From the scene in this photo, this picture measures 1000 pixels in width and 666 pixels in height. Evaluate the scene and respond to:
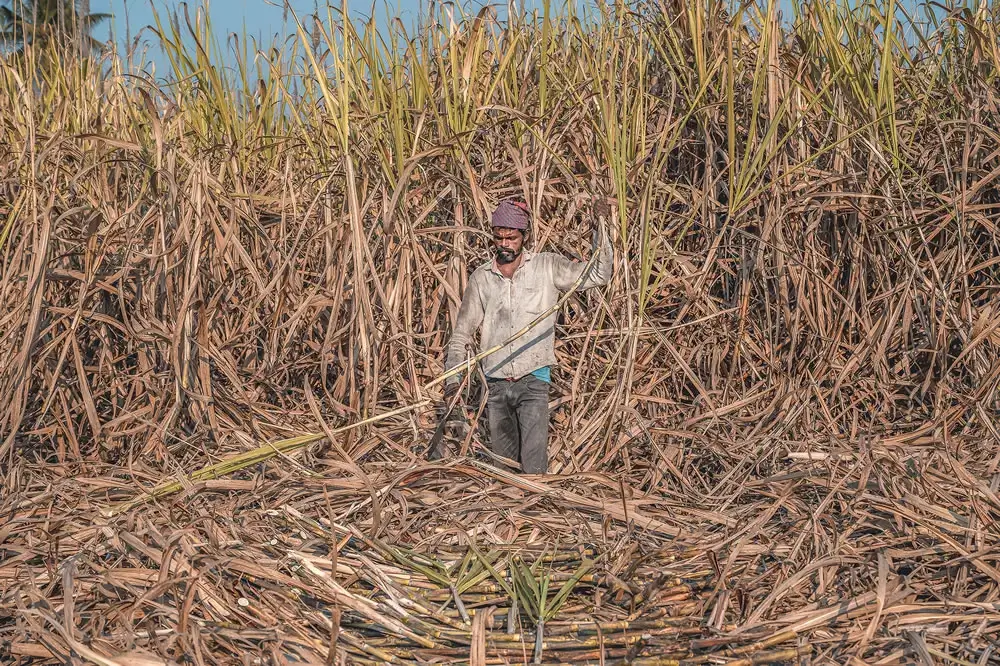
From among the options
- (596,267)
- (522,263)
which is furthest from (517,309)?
(596,267)

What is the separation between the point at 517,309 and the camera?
3.58 m

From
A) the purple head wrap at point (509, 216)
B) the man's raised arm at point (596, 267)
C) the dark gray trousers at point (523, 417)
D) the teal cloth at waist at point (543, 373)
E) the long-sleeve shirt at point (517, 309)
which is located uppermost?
the purple head wrap at point (509, 216)

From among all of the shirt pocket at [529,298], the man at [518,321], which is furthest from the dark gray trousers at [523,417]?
the shirt pocket at [529,298]

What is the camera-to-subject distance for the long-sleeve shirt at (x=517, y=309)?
140 inches

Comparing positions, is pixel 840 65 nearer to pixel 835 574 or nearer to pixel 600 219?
pixel 600 219

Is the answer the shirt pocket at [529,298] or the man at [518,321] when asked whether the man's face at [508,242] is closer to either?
the man at [518,321]

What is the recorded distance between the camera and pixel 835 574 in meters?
2.61

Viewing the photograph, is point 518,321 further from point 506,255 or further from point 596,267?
point 596,267

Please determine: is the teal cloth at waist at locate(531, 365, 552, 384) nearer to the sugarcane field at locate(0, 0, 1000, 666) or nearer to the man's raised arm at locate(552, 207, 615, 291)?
the sugarcane field at locate(0, 0, 1000, 666)

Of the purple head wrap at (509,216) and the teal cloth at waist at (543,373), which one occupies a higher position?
the purple head wrap at (509,216)

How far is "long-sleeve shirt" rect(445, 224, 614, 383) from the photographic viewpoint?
140 inches

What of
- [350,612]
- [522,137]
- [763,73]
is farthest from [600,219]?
[350,612]

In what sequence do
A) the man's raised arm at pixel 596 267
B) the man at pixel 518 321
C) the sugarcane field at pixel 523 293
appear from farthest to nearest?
the man at pixel 518 321 < the man's raised arm at pixel 596 267 < the sugarcane field at pixel 523 293

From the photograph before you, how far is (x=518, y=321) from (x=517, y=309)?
0.04 metres
